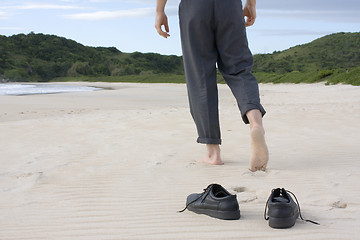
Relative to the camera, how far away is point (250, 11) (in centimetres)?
369

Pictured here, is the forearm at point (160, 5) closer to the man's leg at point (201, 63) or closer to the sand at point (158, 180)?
the man's leg at point (201, 63)

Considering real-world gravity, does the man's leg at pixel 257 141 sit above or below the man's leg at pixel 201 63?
below

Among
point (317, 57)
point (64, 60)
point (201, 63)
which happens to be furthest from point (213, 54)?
point (64, 60)

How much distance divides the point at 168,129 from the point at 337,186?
318 cm

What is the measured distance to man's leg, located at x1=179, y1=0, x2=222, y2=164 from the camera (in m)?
3.32

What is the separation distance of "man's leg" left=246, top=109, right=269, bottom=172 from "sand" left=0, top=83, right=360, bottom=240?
0.33ft

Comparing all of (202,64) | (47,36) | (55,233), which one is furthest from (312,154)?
(47,36)

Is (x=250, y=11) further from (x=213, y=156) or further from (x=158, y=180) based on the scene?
(x=158, y=180)

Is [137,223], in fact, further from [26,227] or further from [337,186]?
[337,186]

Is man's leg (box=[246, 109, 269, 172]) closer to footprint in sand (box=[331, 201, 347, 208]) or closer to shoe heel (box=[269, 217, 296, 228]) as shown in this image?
footprint in sand (box=[331, 201, 347, 208])

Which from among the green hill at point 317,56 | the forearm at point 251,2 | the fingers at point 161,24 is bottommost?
the green hill at point 317,56

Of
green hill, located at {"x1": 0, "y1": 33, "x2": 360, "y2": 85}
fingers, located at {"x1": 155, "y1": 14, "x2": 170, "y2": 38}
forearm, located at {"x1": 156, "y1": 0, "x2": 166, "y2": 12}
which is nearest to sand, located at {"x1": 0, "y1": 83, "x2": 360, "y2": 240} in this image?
fingers, located at {"x1": 155, "y1": 14, "x2": 170, "y2": 38}

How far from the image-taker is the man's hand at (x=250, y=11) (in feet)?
12.1

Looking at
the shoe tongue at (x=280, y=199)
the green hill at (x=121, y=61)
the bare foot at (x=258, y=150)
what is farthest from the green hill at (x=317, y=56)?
the shoe tongue at (x=280, y=199)
